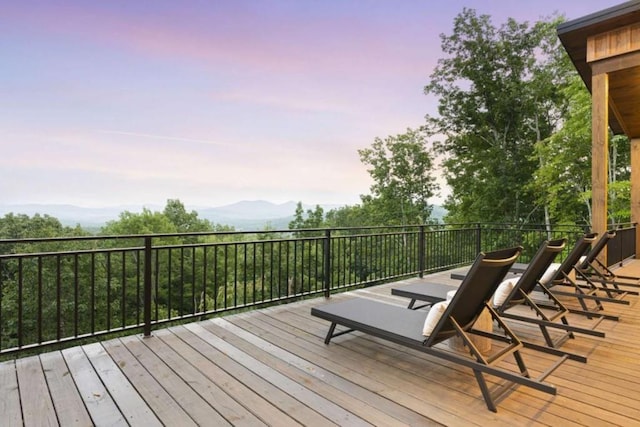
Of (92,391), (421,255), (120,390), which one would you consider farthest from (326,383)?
(421,255)

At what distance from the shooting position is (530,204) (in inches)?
645

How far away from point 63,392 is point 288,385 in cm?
149

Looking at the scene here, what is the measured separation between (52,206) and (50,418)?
105 ft

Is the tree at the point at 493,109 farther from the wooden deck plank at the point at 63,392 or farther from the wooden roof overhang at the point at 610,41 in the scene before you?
the wooden deck plank at the point at 63,392

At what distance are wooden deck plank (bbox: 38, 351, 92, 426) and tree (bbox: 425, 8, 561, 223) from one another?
638 inches

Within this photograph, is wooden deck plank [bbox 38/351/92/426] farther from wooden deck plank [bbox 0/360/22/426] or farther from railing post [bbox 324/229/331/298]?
railing post [bbox 324/229/331/298]

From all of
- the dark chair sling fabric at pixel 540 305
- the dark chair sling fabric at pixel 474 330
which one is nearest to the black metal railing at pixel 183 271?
the dark chair sling fabric at pixel 474 330

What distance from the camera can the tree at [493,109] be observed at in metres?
15.8

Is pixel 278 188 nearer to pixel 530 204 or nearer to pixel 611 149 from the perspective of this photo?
pixel 530 204

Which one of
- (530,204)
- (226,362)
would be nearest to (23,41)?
(226,362)

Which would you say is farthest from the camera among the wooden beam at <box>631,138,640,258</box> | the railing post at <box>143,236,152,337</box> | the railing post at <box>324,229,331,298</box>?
the wooden beam at <box>631,138,640,258</box>

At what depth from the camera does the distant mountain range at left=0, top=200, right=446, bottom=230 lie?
25.8m

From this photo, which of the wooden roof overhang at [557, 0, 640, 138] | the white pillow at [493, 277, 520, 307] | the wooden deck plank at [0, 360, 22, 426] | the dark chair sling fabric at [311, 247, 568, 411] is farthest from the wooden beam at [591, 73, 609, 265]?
the wooden deck plank at [0, 360, 22, 426]

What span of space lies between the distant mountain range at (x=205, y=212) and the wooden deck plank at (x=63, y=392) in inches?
460
